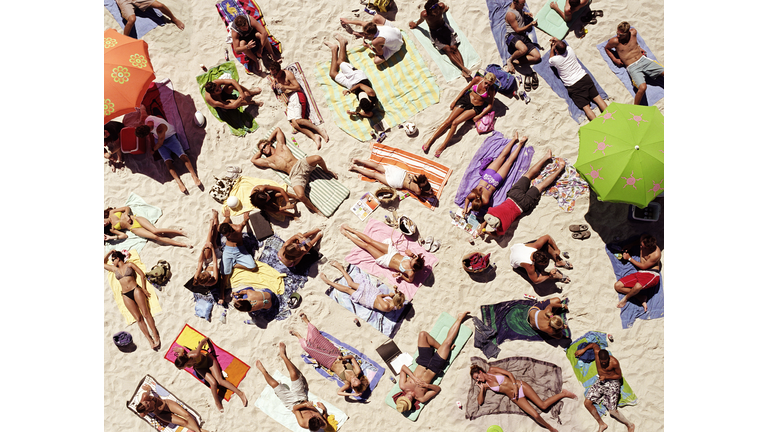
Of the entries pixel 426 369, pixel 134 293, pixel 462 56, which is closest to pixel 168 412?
pixel 134 293

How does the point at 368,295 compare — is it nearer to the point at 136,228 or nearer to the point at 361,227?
the point at 361,227

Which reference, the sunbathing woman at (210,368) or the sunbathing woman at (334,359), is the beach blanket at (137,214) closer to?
the sunbathing woman at (210,368)

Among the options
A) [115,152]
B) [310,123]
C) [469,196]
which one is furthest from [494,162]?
[115,152]

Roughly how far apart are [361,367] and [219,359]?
254 centimetres

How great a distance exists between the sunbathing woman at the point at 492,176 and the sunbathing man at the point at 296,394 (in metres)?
4.07

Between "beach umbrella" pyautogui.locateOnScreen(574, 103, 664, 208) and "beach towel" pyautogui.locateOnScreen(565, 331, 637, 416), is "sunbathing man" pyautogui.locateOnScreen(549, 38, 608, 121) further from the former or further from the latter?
"beach towel" pyautogui.locateOnScreen(565, 331, 637, 416)

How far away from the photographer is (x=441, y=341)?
7.94 metres

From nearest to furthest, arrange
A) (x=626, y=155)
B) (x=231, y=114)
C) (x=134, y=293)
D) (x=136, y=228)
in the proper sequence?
(x=626, y=155) → (x=134, y=293) → (x=136, y=228) → (x=231, y=114)

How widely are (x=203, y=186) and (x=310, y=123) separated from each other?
228 centimetres

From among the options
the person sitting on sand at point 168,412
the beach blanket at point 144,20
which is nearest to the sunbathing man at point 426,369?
the person sitting on sand at point 168,412

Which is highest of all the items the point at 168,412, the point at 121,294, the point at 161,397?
the point at 121,294

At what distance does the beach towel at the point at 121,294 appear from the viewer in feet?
27.3

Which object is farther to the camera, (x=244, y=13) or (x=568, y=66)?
(x=244, y=13)

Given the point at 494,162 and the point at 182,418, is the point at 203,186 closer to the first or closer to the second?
the point at 182,418
